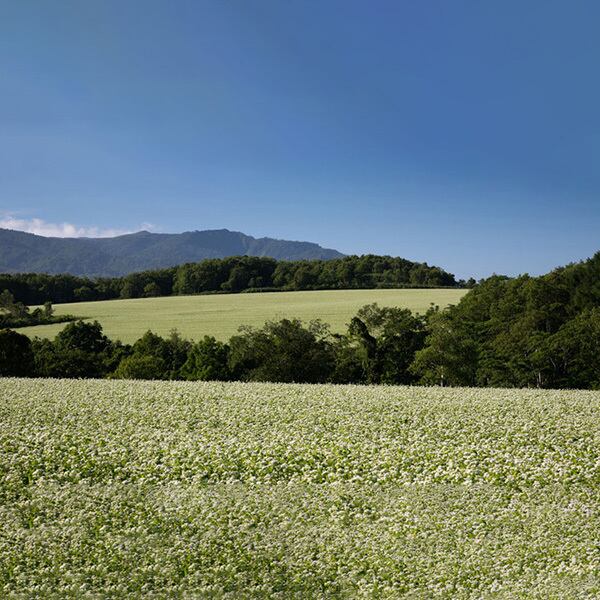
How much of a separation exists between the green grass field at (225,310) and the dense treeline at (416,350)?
9.43m

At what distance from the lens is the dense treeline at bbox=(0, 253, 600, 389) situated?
41.2 metres

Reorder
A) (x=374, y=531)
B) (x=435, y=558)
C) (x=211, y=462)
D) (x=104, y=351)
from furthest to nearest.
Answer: (x=104, y=351)
(x=211, y=462)
(x=374, y=531)
(x=435, y=558)

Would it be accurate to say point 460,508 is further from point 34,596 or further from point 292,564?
point 34,596

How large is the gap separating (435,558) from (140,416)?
13233 mm

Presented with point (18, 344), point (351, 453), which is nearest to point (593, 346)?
point (351, 453)

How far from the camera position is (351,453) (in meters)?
15.3

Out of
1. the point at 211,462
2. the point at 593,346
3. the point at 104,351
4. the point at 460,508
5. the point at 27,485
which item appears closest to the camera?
the point at 460,508

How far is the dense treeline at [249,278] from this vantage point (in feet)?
371

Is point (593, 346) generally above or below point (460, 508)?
above

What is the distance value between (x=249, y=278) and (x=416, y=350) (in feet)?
236

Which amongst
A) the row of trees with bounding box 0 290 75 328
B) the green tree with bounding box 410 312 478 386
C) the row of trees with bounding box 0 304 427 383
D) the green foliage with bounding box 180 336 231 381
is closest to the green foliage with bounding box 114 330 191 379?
the row of trees with bounding box 0 304 427 383

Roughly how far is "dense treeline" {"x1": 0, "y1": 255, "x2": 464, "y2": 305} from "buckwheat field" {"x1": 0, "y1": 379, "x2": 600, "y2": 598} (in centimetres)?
9416

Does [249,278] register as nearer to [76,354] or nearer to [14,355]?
[76,354]

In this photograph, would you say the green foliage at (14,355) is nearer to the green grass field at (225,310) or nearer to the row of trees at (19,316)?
the green grass field at (225,310)
